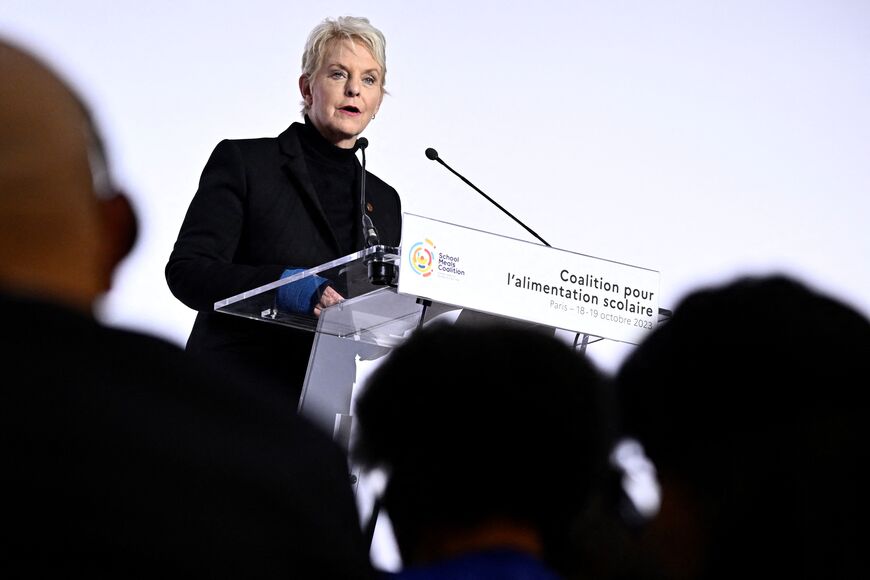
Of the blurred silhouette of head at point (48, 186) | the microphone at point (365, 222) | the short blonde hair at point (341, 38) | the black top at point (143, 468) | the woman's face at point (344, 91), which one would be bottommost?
the black top at point (143, 468)

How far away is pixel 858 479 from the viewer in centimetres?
97

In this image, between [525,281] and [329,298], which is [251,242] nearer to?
[329,298]

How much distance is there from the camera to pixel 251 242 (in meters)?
3.01

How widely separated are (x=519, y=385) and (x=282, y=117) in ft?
14.6

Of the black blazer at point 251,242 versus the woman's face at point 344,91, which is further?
the woman's face at point 344,91

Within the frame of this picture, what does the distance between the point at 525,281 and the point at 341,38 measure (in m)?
1.10

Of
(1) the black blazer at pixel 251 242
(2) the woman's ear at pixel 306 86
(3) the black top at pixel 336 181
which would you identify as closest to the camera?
(1) the black blazer at pixel 251 242

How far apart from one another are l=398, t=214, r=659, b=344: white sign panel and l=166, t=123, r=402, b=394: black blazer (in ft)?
1.20

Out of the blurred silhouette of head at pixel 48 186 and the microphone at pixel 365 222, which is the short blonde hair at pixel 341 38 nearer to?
the microphone at pixel 365 222

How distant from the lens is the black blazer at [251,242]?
9.13 ft

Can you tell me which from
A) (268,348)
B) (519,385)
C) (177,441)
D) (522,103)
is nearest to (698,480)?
(519,385)

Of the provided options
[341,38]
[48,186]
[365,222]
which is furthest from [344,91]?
[48,186]

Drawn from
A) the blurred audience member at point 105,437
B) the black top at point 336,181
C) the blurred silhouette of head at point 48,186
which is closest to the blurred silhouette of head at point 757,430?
the blurred audience member at point 105,437

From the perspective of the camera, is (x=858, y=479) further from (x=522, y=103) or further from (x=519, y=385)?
(x=522, y=103)
